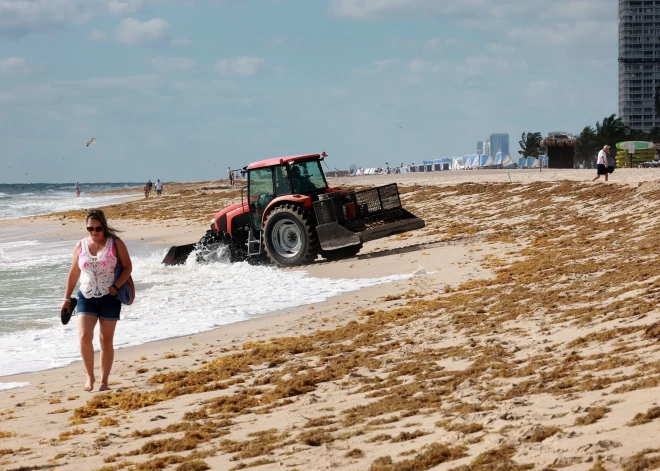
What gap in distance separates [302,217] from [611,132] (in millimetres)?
74025

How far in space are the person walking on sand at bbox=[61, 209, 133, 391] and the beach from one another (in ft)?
0.99

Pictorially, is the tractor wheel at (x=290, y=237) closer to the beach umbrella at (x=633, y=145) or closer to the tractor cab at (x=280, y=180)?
the tractor cab at (x=280, y=180)

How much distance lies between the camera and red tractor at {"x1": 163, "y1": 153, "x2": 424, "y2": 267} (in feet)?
51.2

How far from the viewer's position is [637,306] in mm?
7426

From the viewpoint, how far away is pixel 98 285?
7242 mm

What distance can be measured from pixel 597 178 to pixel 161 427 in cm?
2162

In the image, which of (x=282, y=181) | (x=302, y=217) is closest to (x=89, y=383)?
(x=302, y=217)

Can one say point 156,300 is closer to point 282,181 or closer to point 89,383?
point 282,181

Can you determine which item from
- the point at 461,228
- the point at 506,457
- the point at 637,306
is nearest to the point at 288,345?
the point at 637,306

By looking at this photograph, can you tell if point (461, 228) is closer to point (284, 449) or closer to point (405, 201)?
point (405, 201)

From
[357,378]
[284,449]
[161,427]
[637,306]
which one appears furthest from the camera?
[637,306]

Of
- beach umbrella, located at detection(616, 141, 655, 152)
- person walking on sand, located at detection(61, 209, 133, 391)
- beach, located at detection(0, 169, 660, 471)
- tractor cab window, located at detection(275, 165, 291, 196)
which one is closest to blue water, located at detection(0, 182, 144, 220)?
beach umbrella, located at detection(616, 141, 655, 152)

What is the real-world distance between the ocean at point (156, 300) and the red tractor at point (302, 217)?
0.47 meters

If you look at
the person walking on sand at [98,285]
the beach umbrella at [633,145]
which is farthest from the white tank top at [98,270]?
the beach umbrella at [633,145]
